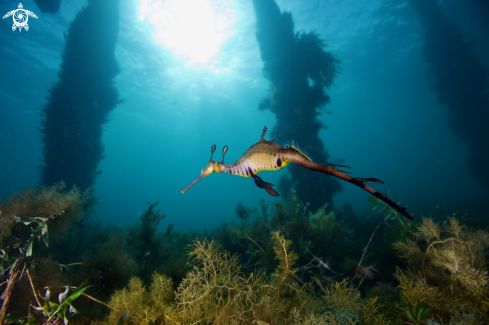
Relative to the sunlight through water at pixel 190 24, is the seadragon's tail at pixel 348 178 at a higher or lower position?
lower

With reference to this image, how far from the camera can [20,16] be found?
1942 cm

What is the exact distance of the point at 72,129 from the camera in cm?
1279

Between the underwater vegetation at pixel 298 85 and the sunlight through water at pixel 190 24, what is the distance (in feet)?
12.9

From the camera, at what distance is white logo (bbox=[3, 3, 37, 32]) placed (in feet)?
59.9

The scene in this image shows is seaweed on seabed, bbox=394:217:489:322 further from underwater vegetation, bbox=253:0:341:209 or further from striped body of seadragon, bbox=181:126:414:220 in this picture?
underwater vegetation, bbox=253:0:341:209

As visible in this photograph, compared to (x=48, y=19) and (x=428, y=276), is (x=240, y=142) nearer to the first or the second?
(x=48, y=19)

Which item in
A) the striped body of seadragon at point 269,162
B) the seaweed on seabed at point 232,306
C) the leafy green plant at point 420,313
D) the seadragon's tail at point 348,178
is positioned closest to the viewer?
the seadragon's tail at point 348,178

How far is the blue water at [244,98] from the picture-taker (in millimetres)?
20922

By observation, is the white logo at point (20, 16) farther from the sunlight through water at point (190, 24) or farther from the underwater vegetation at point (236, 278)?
the underwater vegetation at point (236, 278)

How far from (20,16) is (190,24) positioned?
56.3 ft

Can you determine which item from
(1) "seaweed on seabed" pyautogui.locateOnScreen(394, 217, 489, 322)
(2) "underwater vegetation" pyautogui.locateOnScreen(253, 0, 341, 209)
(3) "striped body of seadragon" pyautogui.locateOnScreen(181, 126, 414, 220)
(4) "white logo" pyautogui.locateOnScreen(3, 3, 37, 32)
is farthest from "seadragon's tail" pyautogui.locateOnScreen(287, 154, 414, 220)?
(4) "white logo" pyautogui.locateOnScreen(3, 3, 37, 32)

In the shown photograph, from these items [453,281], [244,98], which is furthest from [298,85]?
[244,98]

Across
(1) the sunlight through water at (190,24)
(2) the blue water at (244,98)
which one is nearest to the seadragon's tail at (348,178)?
(2) the blue water at (244,98)

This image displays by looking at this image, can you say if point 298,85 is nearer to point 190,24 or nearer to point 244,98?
point 190,24
